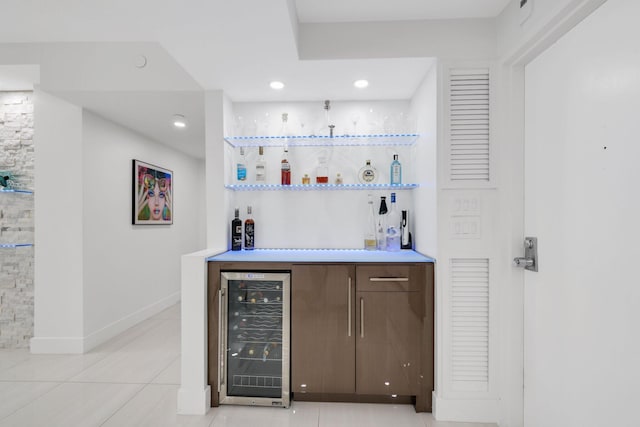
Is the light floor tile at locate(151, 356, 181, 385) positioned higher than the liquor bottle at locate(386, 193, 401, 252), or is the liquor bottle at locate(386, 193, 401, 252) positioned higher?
the liquor bottle at locate(386, 193, 401, 252)

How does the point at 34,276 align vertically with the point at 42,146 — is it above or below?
below

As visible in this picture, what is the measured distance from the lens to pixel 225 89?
2.47 metres

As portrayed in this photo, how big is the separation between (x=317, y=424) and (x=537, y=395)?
1.22 m

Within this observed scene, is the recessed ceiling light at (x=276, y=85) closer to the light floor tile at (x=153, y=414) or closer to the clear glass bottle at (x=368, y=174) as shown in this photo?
the clear glass bottle at (x=368, y=174)

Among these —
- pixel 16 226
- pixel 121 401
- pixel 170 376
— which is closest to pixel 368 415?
pixel 170 376

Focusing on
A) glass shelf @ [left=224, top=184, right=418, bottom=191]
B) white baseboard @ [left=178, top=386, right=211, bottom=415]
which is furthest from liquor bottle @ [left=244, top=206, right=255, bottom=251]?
white baseboard @ [left=178, top=386, right=211, bottom=415]

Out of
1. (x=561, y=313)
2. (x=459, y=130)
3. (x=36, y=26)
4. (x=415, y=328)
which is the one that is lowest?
(x=415, y=328)

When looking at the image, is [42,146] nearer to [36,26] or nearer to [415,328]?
[36,26]

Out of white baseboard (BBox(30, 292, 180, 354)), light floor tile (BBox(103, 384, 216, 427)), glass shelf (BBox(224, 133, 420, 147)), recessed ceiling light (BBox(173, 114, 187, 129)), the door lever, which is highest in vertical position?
recessed ceiling light (BBox(173, 114, 187, 129))

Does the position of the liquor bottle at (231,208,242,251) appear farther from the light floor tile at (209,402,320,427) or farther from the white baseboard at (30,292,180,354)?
the white baseboard at (30,292,180,354)

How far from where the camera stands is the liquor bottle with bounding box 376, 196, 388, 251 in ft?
8.55

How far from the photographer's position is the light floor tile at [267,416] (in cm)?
192

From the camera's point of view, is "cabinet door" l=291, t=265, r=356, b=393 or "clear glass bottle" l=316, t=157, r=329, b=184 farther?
"clear glass bottle" l=316, t=157, r=329, b=184

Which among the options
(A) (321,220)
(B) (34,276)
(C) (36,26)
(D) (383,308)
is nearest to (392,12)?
(A) (321,220)
